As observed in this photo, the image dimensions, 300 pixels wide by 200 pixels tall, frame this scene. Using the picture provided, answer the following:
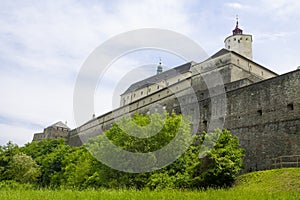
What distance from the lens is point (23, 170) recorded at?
38.9m

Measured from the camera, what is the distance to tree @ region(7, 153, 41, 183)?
124 ft

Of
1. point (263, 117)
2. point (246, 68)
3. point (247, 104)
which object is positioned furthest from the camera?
point (246, 68)

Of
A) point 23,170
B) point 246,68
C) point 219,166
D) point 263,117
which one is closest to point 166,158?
point 219,166

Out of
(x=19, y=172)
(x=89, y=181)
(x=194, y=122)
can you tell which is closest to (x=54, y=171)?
(x=19, y=172)

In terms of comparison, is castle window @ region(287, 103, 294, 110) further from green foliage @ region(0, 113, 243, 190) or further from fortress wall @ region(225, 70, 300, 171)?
green foliage @ region(0, 113, 243, 190)

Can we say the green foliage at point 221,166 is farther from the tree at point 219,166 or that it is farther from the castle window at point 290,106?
the castle window at point 290,106

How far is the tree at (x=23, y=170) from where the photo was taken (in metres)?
37.7

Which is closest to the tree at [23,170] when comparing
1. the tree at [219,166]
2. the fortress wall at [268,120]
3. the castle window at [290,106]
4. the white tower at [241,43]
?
the fortress wall at [268,120]

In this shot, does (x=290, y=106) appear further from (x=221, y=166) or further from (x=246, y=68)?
(x=246, y=68)

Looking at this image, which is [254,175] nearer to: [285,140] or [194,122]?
[285,140]

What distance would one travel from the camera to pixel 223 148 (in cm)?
1922

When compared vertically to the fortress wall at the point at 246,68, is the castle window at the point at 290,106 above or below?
below

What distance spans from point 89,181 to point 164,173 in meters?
6.62

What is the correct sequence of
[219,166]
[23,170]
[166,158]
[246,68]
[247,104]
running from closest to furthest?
[219,166] → [166,158] → [247,104] → [246,68] → [23,170]
